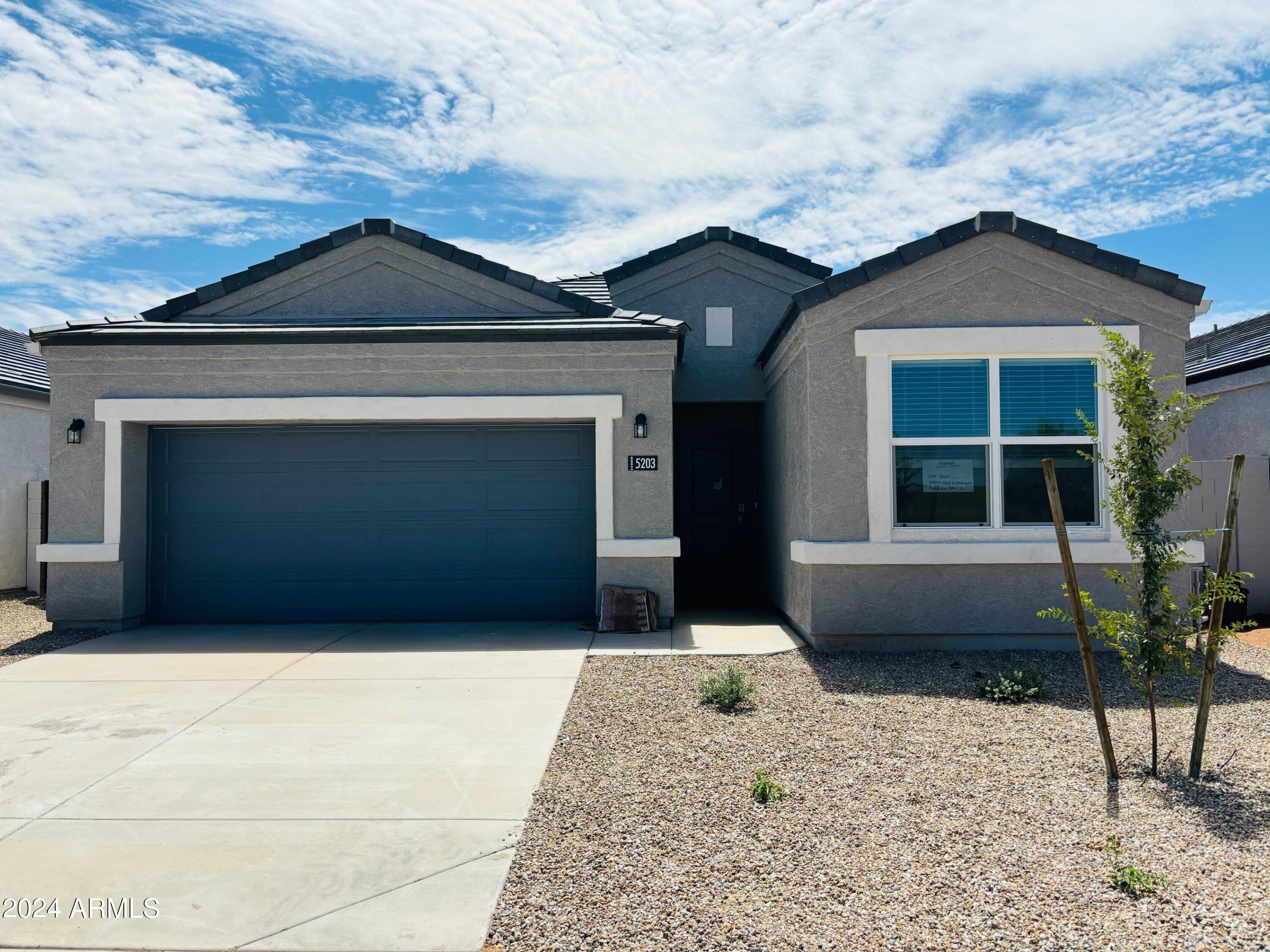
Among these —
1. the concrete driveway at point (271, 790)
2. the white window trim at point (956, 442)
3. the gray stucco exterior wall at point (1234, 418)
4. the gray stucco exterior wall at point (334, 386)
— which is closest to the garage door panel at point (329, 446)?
the gray stucco exterior wall at point (334, 386)

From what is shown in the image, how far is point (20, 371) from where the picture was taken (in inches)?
567

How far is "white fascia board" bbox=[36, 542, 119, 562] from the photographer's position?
31.0 ft

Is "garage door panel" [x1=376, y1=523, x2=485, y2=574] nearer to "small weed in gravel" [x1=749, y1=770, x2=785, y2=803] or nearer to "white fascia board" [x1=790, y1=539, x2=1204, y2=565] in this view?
"white fascia board" [x1=790, y1=539, x2=1204, y2=565]

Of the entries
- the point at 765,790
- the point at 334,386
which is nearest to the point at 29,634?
the point at 334,386

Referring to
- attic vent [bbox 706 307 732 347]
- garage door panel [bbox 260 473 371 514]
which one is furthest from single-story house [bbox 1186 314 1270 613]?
garage door panel [bbox 260 473 371 514]

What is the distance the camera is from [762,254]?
511 inches

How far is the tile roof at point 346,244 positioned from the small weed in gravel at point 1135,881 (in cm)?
785

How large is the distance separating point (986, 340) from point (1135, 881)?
18.1 feet

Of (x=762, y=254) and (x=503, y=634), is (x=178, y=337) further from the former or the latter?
(x=762, y=254)

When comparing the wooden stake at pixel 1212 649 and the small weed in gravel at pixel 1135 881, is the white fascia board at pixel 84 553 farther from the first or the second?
the wooden stake at pixel 1212 649

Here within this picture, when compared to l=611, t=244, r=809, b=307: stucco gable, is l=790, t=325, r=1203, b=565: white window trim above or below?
below

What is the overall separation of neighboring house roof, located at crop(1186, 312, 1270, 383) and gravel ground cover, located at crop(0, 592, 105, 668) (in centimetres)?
1509

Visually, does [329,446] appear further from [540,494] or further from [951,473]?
[951,473]

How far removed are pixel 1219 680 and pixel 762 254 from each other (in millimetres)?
8121
